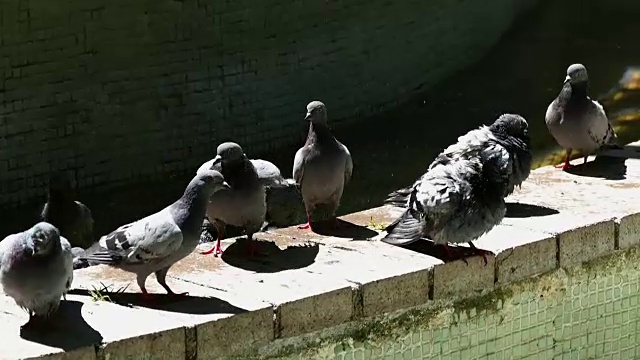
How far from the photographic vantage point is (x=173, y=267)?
5.20m

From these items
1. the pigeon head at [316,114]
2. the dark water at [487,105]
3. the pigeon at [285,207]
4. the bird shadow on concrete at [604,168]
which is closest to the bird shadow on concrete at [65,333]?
the pigeon head at [316,114]

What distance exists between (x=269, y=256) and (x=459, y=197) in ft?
2.78

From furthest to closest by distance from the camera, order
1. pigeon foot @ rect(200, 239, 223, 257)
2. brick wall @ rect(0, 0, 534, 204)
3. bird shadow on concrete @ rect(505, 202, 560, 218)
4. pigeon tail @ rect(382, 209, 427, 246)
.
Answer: brick wall @ rect(0, 0, 534, 204) < bird shadow on concrete @ rect(505, 202, 560, 218) < pigeon foot @ rect(200, 239, 223, 257) < pigeon tail @ rect(382, 209, 427, 246)

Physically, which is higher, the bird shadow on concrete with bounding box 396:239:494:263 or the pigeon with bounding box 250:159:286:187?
the pigeon with bounding box 250:159:286:187

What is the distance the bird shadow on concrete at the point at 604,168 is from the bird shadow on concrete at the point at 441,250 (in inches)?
64.5

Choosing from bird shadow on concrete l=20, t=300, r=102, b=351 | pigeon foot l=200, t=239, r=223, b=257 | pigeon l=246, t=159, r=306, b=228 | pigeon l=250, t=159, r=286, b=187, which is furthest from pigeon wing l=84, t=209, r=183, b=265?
pigeon l=246, t=159, r=306, b=228

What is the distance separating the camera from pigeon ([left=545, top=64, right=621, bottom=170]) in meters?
7.18

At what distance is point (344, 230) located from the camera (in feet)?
18.9

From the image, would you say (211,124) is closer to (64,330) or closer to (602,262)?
(602,262)

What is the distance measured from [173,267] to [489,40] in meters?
9.71

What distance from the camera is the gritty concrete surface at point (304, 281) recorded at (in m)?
4.37

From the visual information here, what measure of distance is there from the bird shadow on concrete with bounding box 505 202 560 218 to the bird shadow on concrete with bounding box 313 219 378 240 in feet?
2.24

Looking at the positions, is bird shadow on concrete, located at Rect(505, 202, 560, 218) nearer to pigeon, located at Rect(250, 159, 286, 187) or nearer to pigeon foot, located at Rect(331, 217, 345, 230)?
pigeon foot, located at Rect(331, 217, 345, 230)

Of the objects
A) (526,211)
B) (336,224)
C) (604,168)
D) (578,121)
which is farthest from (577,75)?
(336,224)
